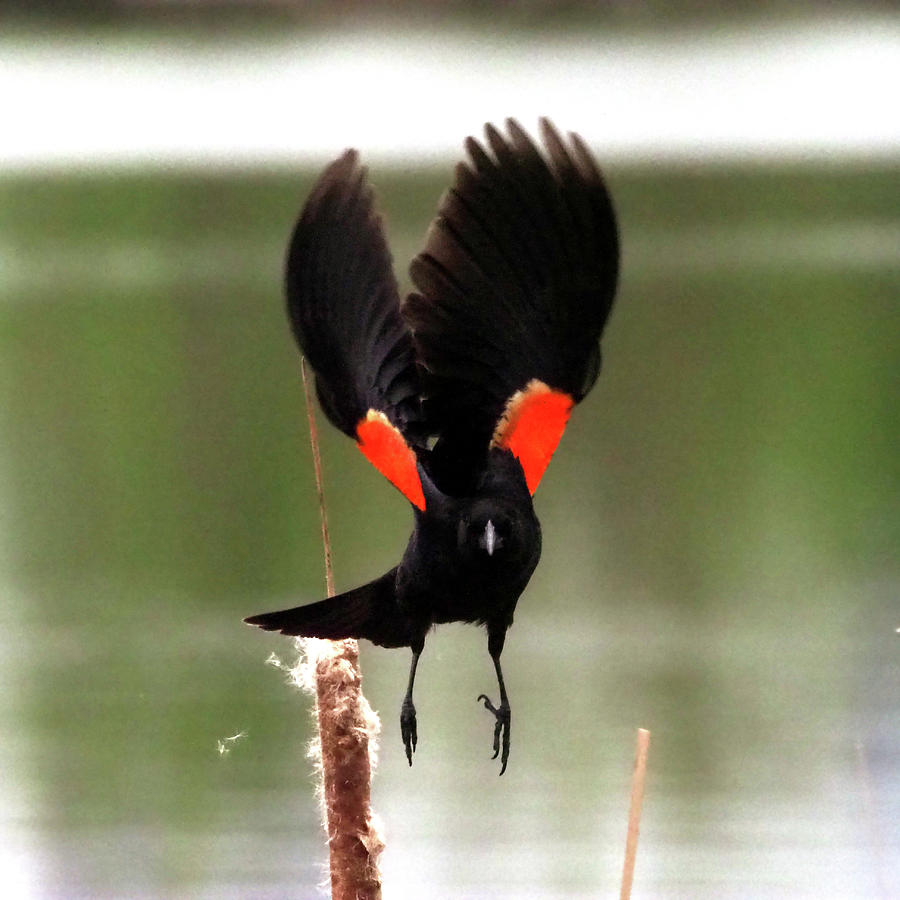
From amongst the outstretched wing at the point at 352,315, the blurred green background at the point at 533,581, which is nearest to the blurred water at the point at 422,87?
the blurred green background at the point at 533,581

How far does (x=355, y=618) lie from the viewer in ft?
1.91

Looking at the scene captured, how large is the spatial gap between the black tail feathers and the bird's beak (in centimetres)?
11

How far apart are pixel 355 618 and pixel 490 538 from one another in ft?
0.47

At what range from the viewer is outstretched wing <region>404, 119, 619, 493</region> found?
513mm

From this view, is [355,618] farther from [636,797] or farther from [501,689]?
[636,797]

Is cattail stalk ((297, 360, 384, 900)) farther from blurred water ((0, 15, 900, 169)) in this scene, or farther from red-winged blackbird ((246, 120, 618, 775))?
blurred water ((0, 15, 900, 169))

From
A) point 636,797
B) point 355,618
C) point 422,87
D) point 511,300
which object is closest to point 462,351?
point 511,300

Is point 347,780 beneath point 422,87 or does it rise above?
beneath

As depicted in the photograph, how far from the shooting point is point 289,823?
1.09 meters

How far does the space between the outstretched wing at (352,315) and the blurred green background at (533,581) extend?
516 mm

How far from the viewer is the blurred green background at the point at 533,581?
108cm

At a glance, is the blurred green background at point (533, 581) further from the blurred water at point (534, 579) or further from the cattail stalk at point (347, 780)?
the cattail stalk at point (347, 780)

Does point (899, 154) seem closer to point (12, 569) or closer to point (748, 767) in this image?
point (748, 767)

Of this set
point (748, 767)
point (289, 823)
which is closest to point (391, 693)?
point (289, 823)
